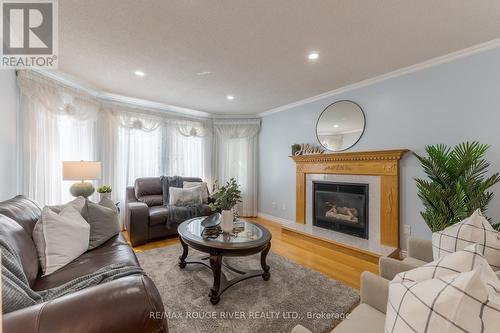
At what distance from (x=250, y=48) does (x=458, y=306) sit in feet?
7.93

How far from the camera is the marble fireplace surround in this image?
2.69 meters

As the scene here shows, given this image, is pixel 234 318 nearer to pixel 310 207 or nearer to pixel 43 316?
pixel 43 316

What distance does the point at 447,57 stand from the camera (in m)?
2.35

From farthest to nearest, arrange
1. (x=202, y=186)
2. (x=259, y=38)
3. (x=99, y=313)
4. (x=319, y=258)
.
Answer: (x=202, y=186) → (x=319, y=258) → (x=259, y=38) → (x=99, y=313)

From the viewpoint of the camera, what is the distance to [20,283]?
3.10 feet

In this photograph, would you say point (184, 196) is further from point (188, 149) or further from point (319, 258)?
point (319, 258)

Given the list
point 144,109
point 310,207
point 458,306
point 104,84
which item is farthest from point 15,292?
point 144,109

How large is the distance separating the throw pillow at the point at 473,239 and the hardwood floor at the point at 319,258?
1.09 metres

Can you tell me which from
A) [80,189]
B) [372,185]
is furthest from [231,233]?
[80,189]

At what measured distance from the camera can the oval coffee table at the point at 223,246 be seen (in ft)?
5.97

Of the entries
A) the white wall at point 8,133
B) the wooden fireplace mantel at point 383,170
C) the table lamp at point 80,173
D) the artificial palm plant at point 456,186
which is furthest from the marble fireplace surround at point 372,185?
the white wall at point 8,133

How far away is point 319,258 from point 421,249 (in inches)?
47.6

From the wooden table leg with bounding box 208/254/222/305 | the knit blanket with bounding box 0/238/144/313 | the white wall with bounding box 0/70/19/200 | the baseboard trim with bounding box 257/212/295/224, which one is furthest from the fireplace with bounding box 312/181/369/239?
the white wall with bounding box 0/70/19/200

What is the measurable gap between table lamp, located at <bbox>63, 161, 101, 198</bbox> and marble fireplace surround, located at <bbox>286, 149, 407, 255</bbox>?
10.7ft
